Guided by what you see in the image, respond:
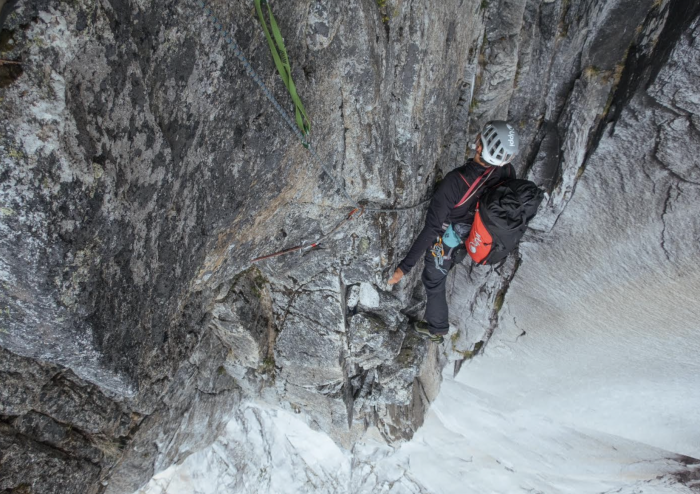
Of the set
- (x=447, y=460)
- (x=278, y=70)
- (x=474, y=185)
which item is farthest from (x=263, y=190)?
(x=447, y=460)

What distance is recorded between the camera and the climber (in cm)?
499

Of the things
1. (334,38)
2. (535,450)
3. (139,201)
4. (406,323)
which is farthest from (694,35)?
(535,450)

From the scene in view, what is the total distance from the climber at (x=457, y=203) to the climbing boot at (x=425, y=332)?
0.87 metres

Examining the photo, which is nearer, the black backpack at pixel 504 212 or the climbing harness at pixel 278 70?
the climbing harness at pixel 278 70

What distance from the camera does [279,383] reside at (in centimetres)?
768

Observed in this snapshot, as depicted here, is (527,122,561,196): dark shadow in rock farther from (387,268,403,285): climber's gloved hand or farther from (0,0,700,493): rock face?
(387,268,403,285): climber's gloved hand

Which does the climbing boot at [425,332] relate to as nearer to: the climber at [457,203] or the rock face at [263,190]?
the rock face at [263,190]

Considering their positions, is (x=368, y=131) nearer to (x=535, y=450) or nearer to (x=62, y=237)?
(x=62, y=237)

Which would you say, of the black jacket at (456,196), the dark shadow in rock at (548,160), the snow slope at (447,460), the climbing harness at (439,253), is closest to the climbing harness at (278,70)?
the black jacket at (456,196)

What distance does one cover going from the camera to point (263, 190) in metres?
3.93

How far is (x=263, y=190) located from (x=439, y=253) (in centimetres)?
332

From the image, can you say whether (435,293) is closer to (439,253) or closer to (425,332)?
(439,253)

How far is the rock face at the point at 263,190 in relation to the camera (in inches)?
87.7

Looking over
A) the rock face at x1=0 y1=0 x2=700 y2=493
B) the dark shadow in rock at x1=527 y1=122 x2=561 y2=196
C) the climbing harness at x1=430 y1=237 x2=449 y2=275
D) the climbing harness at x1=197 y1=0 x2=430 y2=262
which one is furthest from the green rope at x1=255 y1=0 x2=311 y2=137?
the dark shadow in rock at x1=527 y1=122 x2=561 y2=196
